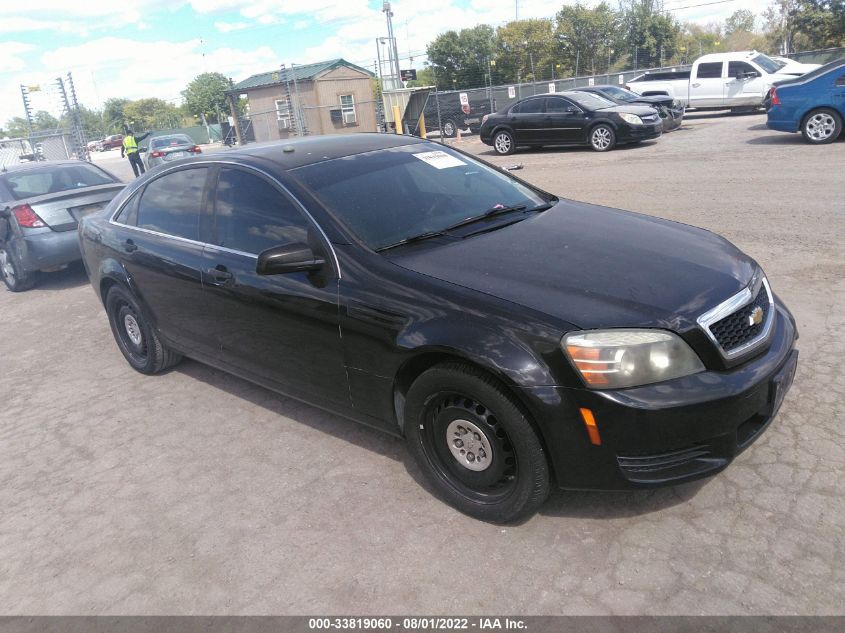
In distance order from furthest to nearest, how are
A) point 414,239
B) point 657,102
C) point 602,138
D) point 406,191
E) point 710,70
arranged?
point 710,70 < point 657,102 < point 602,138 < point 406,191 < point 414,239

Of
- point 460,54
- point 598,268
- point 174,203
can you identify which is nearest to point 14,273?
point 174,203

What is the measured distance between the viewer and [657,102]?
19.0m

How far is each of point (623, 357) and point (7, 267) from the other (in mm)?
9026

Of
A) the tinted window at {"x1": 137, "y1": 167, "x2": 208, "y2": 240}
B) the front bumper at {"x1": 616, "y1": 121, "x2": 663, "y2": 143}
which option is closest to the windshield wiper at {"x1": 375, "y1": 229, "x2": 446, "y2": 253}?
the tinted window at {"x1": 137, "y1": 167, "x2": 208, "y2": 240}

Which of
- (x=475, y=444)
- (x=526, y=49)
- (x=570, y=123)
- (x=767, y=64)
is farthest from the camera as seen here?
(x=526, y=49)

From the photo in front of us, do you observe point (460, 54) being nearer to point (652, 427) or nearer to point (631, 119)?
point (631, 119)

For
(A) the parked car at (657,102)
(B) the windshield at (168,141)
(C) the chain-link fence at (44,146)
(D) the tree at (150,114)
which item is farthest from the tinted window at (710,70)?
(D) the tree at (150,114)

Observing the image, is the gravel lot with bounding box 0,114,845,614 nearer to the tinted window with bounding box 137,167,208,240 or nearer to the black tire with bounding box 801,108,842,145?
the tinted window with bounding box 137,167,208,240

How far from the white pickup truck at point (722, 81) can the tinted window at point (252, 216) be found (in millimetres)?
19682

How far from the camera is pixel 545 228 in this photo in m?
3.73

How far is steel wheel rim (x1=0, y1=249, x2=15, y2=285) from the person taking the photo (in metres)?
8.95

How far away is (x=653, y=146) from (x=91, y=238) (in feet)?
43.2

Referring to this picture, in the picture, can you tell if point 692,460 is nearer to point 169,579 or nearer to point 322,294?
point 322,294

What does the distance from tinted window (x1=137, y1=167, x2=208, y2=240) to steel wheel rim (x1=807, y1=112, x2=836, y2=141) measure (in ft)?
40.2
